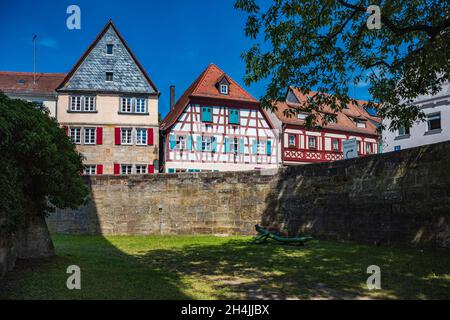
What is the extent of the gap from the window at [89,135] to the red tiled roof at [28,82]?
4702 millimetres

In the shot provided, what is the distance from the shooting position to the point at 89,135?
33.8 meters

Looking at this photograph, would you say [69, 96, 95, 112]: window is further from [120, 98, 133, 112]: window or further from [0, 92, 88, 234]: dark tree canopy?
[0, 92, 88, 234]: dark tree canopy

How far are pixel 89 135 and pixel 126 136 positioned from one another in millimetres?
2687

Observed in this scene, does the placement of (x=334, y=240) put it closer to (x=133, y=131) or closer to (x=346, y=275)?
(x=346, y=275)

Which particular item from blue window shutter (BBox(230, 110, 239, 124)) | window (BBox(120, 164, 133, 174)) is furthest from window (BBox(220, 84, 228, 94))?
window (BBox(120, 164, 133, 174))

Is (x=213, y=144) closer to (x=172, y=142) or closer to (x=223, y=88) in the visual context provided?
(x=172, y=142)

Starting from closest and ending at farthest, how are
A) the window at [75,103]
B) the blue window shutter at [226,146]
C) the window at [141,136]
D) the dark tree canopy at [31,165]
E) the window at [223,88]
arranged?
the dark tree canopy at [31,165] < the window at [75,103] < the window at [141,136] < the blue window shutter at [226,146] < the window at [223,88]

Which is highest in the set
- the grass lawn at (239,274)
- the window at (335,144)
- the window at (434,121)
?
the window at (434,121)

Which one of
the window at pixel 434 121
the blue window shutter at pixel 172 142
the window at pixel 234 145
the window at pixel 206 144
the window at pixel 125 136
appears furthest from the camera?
the window at pixel 234 145

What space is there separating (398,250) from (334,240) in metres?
3.04

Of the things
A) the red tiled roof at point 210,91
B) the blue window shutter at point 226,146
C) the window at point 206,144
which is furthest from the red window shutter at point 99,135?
the blue window shutter at point 226,146

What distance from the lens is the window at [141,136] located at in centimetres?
3428

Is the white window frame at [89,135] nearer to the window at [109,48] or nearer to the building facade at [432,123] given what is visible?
the window at [109,48]
